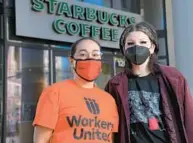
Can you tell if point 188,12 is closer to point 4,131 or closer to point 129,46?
point 4,131

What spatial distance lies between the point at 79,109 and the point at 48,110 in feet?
0.59

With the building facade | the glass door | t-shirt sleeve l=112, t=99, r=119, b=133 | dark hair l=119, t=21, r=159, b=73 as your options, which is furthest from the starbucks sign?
t-shirt sleeve l=112, t=99, r=119, b=133

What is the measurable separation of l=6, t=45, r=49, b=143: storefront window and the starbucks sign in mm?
456

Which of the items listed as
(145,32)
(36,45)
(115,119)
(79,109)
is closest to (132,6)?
(36,45)

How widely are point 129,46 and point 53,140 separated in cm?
73

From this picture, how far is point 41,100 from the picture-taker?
2.08 m

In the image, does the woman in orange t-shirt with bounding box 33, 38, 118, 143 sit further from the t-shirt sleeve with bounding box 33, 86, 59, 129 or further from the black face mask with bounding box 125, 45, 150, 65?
the black face mask with bounding box 125, 45, 150, 65

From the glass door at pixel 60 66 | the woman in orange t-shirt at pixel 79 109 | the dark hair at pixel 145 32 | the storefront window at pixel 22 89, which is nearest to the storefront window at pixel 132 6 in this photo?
the glass door at pixel 60 66

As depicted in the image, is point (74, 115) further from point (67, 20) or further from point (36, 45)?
point (67, 20)

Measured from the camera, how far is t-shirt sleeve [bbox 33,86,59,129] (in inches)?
79.7

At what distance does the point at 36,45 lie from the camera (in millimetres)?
7859

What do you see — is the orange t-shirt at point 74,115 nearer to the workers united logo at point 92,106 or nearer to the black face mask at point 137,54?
the workers united logo at point 92,106

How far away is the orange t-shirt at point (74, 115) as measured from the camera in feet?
6.69

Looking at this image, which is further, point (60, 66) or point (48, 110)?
point (60, 66)
